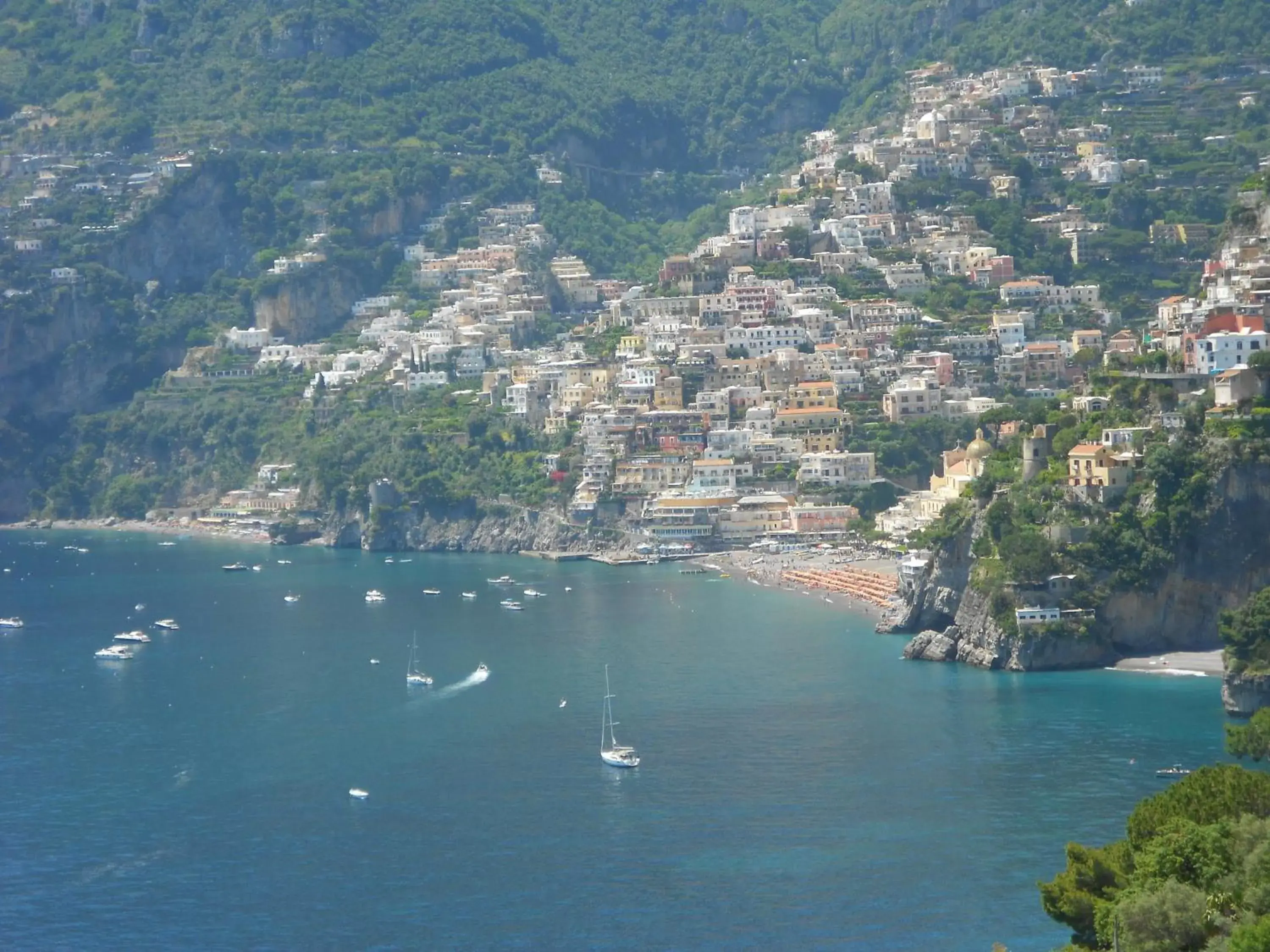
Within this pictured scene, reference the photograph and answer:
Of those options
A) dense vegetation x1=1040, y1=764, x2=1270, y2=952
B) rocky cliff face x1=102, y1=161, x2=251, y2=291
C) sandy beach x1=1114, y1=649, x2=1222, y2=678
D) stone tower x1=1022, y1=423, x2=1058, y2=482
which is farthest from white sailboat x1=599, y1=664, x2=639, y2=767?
rocky cliff face x1=102, y1=161, x2=251, y2=291

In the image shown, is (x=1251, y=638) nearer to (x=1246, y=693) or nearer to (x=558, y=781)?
(x=1246, y=693)

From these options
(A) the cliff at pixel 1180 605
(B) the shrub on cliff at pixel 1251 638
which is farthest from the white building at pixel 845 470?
(B) the shrub on cliff at pixel 1251 638

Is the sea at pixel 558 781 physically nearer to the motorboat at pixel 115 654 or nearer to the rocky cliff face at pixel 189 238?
the motorboat at pixel 115 654

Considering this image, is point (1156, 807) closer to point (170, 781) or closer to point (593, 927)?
point (593, 927)

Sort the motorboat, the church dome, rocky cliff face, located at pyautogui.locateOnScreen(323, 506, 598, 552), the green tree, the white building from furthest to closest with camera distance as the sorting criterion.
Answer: rocky cliff face, located at pyautogui.locateOnScreen(323, 506, 598, 552)
the white building
the church dome
the motorboat
the green tree

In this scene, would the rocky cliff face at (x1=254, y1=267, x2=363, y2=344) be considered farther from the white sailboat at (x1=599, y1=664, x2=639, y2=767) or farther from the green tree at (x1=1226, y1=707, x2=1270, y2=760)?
the green tree at (x1=1226, y1=707, x2=1270, y2=760)

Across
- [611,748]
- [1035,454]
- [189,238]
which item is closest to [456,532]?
[1035,454]
